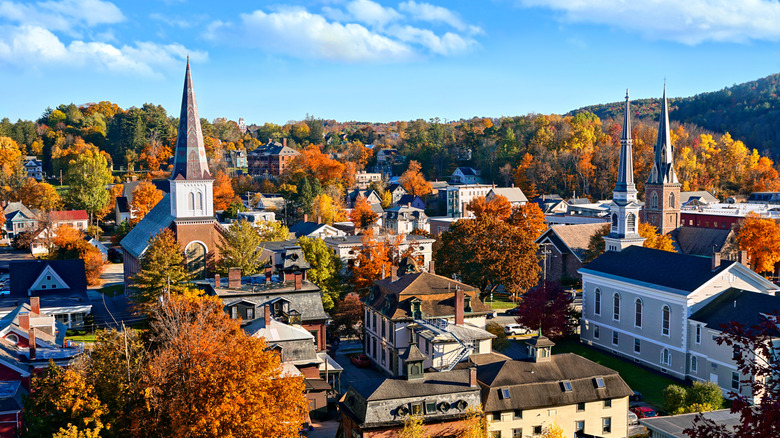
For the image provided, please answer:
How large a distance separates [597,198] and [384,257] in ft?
268

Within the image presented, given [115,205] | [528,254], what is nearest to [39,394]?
[528,254]

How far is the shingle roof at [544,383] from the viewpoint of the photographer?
33375 millimetres

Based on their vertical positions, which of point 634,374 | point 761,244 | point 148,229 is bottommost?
point 634,374

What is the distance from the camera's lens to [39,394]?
26281mm

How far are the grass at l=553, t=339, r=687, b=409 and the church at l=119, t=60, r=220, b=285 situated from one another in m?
27.4

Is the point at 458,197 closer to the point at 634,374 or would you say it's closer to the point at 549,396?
the point at 634,374

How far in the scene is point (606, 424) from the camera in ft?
114

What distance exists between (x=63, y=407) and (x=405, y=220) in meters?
82.9

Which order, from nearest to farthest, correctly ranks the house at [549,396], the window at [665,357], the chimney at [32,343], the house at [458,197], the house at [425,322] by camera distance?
the house at [549,396] < the chimney at [32,343] < the house at [425,322] < the window at [665,357] < the house at [458,197]

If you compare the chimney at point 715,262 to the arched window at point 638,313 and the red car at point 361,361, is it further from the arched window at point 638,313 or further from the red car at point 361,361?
the red car at point 361,361

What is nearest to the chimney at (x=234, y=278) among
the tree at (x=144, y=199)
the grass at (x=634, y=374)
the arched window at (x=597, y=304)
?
the grass at (x=634, y=374)

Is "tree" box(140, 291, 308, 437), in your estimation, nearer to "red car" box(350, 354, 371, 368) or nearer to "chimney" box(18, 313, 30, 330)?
"chimney" box(18, 313, 30, 330)

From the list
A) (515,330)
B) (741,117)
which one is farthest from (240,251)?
(741,117)

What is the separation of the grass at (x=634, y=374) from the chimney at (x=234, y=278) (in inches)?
889
